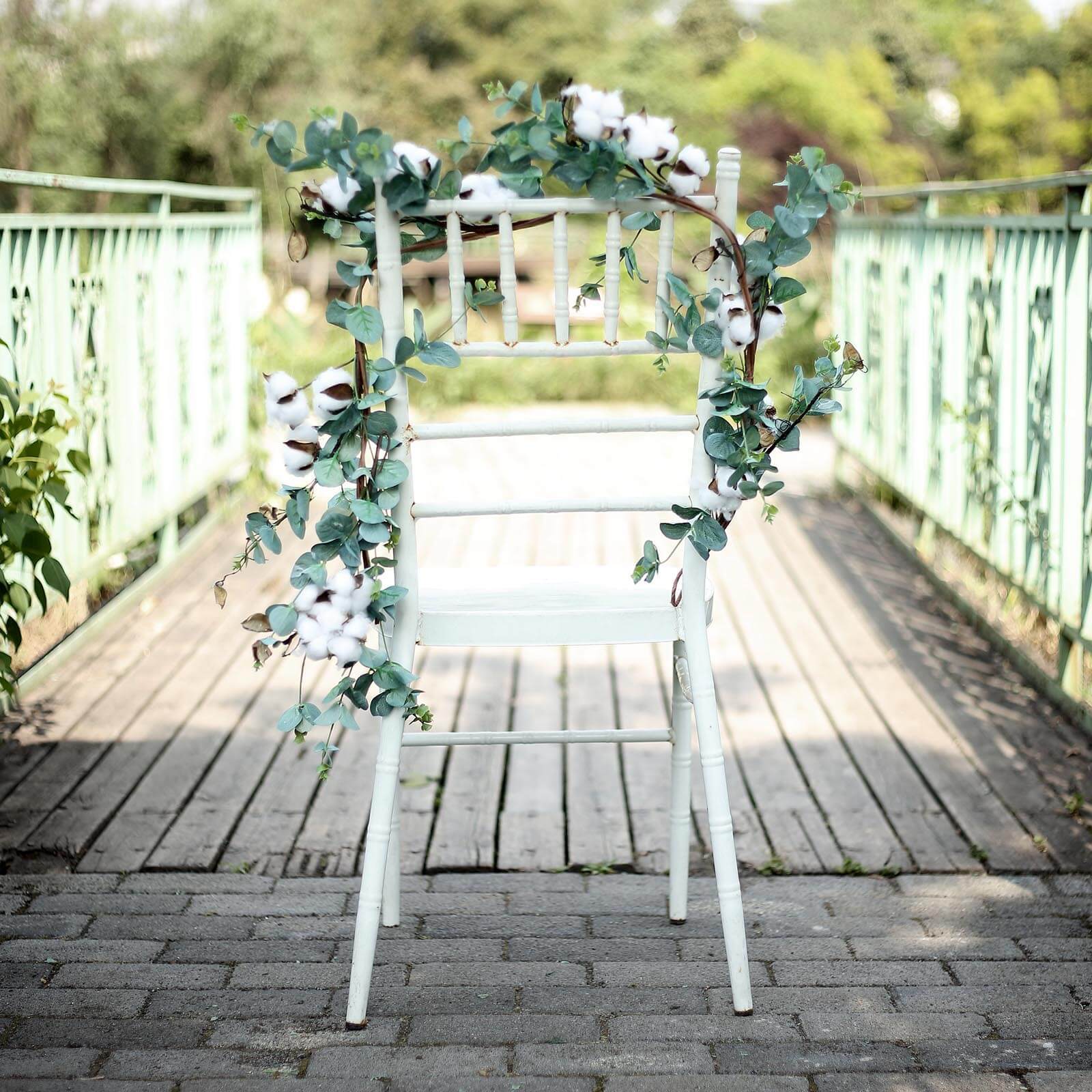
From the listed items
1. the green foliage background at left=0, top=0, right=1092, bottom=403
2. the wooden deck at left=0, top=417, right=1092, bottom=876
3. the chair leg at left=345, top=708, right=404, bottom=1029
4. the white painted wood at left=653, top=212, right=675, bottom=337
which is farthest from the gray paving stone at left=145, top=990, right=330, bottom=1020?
the green foliage background at left=0, top=0, right=1092, bottom=403

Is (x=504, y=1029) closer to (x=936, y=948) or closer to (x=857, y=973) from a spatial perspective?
(x=857, y=973)

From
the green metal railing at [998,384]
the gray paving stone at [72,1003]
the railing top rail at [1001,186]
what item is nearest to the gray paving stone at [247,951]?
the gray paving stone at [72,1003]

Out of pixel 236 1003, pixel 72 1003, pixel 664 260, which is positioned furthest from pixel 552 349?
pixel 72 1003

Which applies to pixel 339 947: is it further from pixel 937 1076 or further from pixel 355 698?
pixel 937 1076

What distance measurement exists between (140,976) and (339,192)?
1.15 meters

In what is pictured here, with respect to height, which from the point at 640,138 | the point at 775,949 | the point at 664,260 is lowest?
the point at 775,949

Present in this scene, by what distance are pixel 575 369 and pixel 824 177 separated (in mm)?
6903

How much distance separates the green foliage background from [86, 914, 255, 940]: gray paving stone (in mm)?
3648

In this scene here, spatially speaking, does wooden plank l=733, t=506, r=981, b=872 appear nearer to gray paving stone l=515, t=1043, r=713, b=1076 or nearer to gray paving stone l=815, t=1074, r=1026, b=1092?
gray paving stone l=815, t=1074, r=1026, b=1092

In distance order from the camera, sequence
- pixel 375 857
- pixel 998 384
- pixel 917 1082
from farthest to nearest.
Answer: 1. pixel 998 384
2. pixel 375 857
3. pixel 917 1082

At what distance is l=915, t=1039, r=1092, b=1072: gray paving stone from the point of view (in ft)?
5.56

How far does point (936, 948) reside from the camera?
203 centimetres

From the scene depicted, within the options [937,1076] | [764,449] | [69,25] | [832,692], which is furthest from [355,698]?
[69,25]

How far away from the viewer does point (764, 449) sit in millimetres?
1744
